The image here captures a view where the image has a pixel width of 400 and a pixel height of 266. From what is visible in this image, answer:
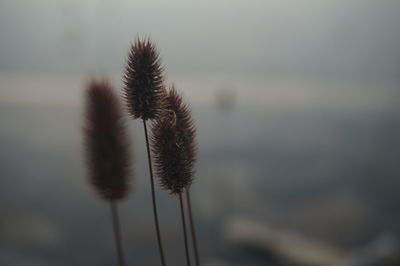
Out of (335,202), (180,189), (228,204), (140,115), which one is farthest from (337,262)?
(140,115)

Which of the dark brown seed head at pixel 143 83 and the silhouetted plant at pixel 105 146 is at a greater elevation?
the dark brown seed head at pixel 143 83

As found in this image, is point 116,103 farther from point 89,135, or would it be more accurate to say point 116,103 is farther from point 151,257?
point 151,257

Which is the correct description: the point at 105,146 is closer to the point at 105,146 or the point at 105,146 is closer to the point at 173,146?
the point at 105,146

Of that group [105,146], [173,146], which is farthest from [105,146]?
[173,146]

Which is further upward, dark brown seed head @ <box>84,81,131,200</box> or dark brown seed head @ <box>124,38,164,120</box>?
dark brown seed head @ <box>124,38,164,120</box>
